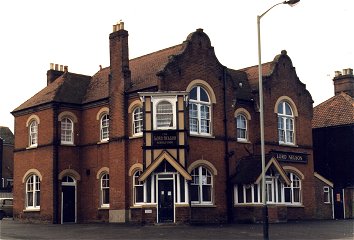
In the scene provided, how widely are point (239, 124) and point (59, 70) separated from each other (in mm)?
15396

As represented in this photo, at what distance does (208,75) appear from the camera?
108 feet

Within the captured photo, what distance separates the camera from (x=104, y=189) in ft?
113

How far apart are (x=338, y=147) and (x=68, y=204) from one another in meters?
21.3

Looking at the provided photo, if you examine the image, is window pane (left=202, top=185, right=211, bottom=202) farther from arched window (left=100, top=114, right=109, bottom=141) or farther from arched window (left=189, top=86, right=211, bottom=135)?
arched window (left=100, top=114, right=109, bottom=141)

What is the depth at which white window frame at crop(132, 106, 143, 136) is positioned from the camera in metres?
31.8

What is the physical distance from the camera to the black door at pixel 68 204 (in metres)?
34.9

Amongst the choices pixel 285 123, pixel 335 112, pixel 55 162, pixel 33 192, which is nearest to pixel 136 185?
pixel 55 162

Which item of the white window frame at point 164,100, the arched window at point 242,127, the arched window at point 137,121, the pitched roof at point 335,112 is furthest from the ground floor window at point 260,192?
the pitched roof at point 335,112

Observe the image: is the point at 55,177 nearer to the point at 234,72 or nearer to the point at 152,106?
the point at 152,106

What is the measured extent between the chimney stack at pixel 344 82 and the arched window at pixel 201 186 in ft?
64.4

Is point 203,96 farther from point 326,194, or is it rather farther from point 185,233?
point 326,194

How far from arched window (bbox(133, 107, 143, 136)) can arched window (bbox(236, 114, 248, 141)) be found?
6988 millimetres

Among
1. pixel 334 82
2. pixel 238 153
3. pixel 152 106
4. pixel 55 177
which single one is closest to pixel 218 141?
pixel 238 153

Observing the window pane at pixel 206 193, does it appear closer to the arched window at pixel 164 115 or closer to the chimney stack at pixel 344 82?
the arched window at pixel 164 115
